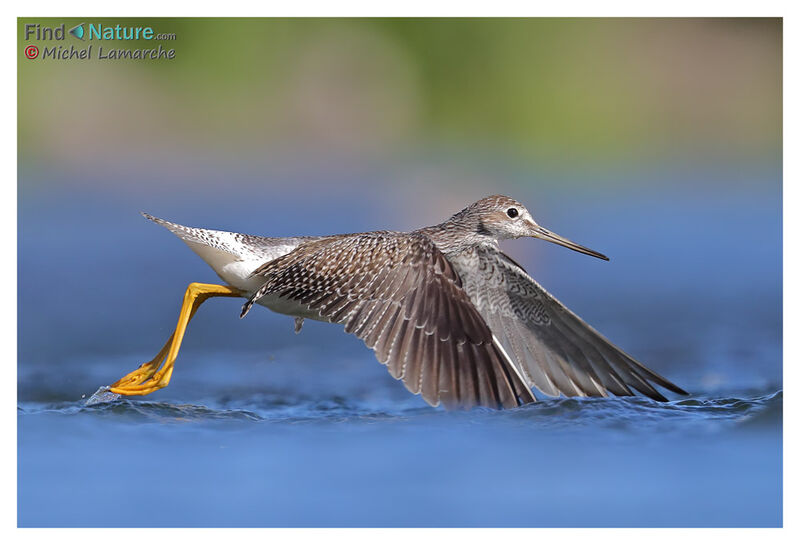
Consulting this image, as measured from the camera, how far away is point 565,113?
1531cm

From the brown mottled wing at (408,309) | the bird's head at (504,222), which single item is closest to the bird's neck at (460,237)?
the bird's head at (504,222)

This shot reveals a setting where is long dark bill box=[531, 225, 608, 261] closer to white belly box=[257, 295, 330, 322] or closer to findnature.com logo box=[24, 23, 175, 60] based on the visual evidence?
white belly box=[257, 295, 330, 322]

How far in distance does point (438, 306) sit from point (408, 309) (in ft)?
0.88

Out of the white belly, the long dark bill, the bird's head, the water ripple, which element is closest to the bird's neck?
the bird's head

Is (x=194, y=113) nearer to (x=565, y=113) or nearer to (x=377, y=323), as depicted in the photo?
(x=565, y=113)

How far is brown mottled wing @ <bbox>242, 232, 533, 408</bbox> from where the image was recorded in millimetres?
8695

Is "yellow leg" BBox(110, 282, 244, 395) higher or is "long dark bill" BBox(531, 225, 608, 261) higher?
"long dark bill" BBox(531, 225, 608, 261)

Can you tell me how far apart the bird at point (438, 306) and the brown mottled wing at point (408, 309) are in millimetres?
11

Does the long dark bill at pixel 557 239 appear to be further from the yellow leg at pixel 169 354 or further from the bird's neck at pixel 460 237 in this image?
the yellow leg at pixel 169 354

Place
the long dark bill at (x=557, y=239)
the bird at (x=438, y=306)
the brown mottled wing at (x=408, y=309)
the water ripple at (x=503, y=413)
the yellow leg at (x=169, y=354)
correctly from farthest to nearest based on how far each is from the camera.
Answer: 1. the long dark bill at (x=557, y=239)
2. the yellow leg at (x=169, y=354)
3. the water ripple at (x=503, y=413)
4. the bird at (x=438, y=306)
5. the brown mottled wing at (x=408, y=309)

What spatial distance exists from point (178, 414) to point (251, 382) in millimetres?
1576

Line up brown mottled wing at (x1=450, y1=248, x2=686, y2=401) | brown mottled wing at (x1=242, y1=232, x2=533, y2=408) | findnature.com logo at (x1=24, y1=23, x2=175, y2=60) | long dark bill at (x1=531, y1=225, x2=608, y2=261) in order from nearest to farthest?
brown mottled wing at (x1=242, y1=232, x2=533, y2=408)
brown mottled wing at (x1=450, y1=248, x2=686, y2=401)
long dark bill at (x1=531, y1=225, x2=608, y2=261)
findnature.com logo at (x1=24, y1=23, x2=175, y2=60)

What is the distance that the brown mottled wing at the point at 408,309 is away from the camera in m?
8.70

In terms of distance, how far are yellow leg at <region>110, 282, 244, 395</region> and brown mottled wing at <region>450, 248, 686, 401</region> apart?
8.30 ft
